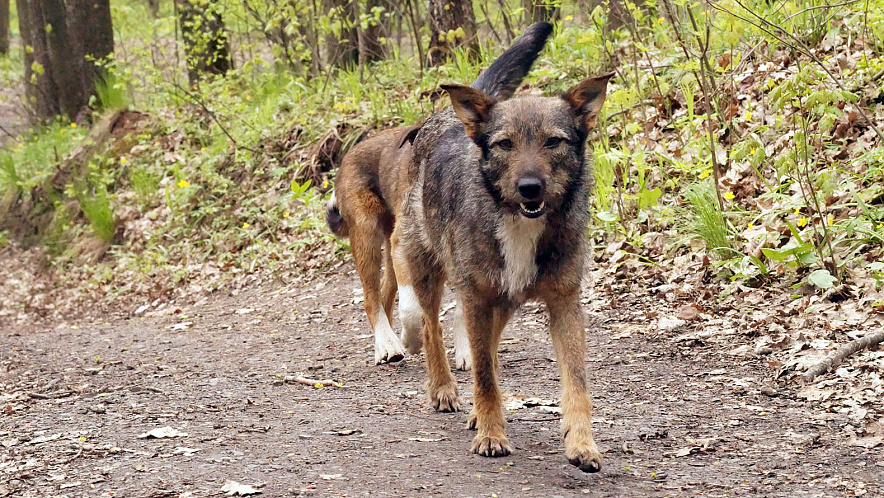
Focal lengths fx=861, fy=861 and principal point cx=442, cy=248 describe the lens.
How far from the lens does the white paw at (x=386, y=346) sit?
6.13 meters

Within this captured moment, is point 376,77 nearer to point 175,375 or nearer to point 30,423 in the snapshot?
point 175,375

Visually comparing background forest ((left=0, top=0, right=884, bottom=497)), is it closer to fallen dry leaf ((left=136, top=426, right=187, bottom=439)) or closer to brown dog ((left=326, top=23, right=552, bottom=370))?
fallen dry leaf ((left=136, top=426, right=187, bottom=439))

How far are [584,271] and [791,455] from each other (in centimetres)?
130

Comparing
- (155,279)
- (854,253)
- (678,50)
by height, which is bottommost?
(155,279)

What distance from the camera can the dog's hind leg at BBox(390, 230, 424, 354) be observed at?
18.4ft

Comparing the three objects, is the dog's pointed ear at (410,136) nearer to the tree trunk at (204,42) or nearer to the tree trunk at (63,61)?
the tree trunk at (204,42)

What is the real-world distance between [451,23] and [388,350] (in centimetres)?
673

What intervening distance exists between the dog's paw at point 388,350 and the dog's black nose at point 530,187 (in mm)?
2409

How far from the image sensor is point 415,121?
10633 mm

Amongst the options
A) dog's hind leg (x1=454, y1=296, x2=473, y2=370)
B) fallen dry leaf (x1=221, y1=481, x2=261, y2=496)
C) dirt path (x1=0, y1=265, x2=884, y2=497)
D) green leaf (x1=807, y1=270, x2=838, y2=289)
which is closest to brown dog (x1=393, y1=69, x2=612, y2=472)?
dirt path (x1=0, y1=265, x2=884, y2=497)

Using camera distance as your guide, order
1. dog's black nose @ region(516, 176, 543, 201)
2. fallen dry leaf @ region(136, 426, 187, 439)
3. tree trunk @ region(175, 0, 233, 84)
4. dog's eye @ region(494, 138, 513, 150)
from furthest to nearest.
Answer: tree trunk @ region(175, 0, 233, 84)
fallen dry leaf @ region(136, 426, 187, 439)
dog's eye @ region(494, 138, 513, 150)
dog's black nose @ region(516, 176, 543, 201)

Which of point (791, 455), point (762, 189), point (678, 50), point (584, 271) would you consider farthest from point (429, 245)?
point (678, 50)

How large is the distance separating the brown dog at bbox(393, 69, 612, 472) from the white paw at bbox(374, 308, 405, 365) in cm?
157

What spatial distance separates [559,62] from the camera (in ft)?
34.1
